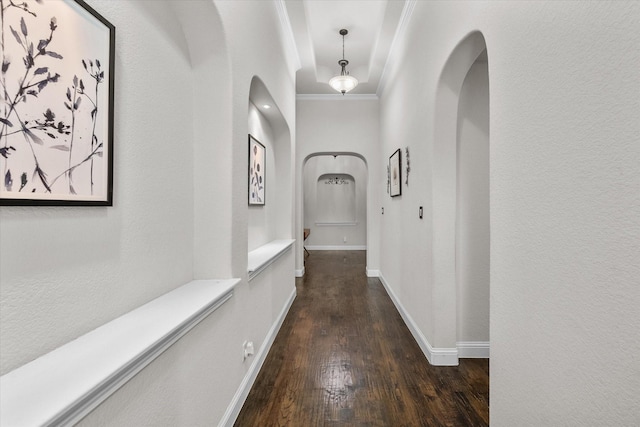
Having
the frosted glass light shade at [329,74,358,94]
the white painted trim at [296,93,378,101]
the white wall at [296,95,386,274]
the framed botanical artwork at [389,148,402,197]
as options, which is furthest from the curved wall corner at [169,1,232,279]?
the white painted trim at [296,93,378,101]

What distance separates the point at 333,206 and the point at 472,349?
7.07m

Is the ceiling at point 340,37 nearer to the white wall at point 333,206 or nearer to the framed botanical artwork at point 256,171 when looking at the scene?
the framed botanical artwork at point 256,171

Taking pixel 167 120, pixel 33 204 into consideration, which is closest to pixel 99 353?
pixel 33 204

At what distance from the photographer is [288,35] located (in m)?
3.37

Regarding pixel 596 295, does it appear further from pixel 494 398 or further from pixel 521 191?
pixel 494 398

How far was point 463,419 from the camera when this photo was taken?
1719 millimetres

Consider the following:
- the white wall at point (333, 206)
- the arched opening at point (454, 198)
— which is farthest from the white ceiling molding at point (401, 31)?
the white wall at point (333, 206)

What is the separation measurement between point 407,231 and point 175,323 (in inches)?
97.5

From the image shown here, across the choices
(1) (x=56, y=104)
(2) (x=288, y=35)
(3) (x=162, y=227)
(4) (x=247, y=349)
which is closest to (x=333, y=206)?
(2) (x=288, y=35)

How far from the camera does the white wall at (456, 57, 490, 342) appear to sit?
2.36m

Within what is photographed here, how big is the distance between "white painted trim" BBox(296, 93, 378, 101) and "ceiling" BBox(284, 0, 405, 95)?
12 cm

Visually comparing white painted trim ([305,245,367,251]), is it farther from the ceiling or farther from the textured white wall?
the textured white wall

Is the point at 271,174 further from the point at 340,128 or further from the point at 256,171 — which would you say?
the point at 340,128

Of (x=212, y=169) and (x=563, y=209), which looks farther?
(x=212, y=169)
